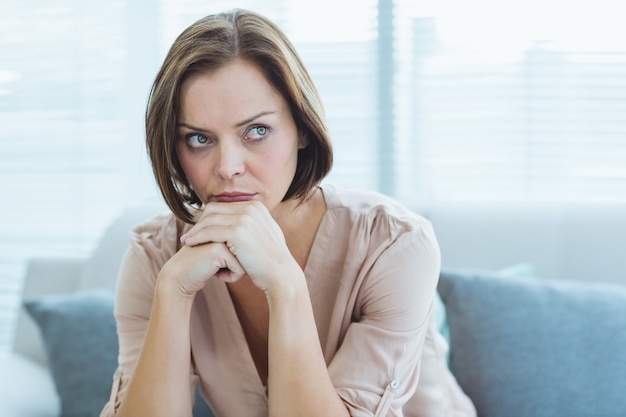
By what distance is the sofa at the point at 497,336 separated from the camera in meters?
1.69

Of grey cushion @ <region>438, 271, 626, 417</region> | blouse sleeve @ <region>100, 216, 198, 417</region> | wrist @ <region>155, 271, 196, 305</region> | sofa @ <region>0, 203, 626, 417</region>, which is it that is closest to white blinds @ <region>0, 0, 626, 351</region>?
sofa @ <region>0, 203, 626, 417</region>

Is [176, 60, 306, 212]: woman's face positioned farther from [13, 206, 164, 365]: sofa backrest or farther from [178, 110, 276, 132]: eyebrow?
Answer: [13, 206, 164, 365]: sofa backrest

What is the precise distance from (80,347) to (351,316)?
2.44 ft

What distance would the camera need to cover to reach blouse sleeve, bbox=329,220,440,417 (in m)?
A: 1.38

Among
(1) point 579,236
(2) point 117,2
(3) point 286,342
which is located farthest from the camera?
(2) point 117,2

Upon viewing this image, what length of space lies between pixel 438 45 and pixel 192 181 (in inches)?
58.8

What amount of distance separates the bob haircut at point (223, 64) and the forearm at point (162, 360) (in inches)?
9.2

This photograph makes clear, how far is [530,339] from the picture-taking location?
173cm

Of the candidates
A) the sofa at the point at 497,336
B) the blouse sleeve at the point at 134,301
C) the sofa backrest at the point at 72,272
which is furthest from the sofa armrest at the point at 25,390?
the blouse sleeve at the point at 134,301

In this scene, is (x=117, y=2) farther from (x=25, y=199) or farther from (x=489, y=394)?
(x=489, y=394)

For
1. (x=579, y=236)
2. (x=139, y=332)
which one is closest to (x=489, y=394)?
(x=579, y=236)

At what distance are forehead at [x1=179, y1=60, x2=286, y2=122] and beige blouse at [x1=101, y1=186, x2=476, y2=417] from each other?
30 centimetres

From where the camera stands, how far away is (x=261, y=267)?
1328mm

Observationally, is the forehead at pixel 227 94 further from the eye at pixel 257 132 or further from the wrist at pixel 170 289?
the wrist at pixel 170 289
